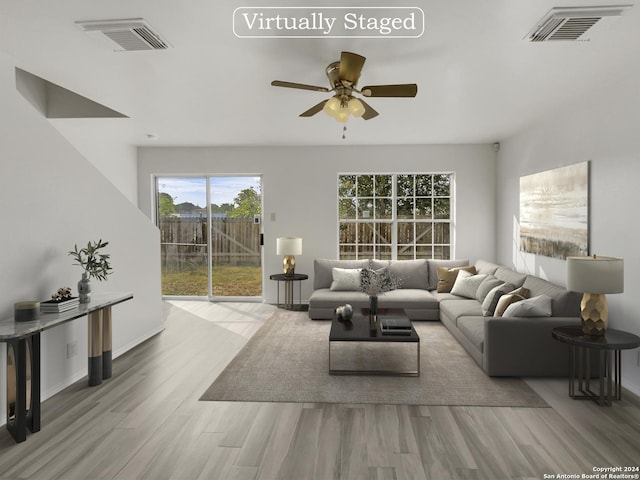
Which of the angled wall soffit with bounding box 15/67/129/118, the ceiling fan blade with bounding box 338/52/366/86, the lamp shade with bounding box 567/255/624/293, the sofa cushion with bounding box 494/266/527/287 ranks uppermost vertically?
the angled wall soffit with bounding box 15/67/129/118

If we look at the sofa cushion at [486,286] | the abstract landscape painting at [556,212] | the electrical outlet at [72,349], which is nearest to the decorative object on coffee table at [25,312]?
the electrical outlet at [72,349]

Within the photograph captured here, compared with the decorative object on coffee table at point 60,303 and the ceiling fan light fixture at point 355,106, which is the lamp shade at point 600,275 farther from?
the decorative object on coffee table at point 60,303

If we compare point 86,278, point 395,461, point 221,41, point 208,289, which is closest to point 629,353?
point 395,461

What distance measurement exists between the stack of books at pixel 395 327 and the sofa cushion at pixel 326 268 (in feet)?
8.53

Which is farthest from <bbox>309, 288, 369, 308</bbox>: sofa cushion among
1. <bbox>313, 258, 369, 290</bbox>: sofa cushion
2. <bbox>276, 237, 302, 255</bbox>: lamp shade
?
<bbox>276, 237, 302, 255</bbox>: lamp shade

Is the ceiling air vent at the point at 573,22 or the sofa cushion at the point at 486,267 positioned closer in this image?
the ceiling air vent at the point at 573,22

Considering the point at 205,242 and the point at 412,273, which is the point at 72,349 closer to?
the point at 205,242

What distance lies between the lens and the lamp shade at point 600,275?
317 cm

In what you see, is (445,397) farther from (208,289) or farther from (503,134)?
(208,289)

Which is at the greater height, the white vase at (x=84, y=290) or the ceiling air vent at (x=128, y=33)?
the ceiling air vent at (x=128, y=33)

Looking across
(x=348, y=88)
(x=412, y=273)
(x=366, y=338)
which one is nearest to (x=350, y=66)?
(x=348, y=88)

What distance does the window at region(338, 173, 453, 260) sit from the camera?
7070mm

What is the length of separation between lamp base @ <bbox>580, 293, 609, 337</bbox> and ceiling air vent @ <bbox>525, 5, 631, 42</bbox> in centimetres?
182

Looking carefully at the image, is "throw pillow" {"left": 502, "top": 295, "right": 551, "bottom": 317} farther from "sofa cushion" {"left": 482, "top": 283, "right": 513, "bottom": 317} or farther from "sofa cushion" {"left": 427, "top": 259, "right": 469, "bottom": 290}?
"sofa cushion" {"left": 427, "top": 259, "right": 469, "bottom": 290}
